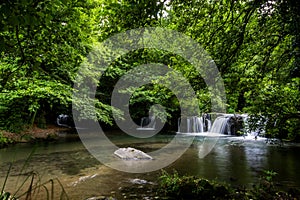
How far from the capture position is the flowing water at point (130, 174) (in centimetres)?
522

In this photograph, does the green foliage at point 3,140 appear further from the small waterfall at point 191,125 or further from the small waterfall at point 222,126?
the small waterfall at point 222,126

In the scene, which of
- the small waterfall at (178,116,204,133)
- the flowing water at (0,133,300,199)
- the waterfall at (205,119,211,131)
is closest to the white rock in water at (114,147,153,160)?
the flowing water at (0,133,300,199)

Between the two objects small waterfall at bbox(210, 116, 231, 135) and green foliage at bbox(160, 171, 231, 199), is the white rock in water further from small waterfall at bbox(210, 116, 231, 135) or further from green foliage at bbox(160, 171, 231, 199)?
small waterfall at bbox(210, 116, 231, 135)

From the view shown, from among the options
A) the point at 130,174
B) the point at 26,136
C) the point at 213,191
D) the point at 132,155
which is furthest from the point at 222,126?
the point at 213,191

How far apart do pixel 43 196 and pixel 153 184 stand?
7.26 ft

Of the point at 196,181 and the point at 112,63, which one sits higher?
the point at 112,63

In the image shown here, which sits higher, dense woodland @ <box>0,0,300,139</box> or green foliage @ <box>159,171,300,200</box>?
dense woodland @ <box>0,0,300,139</box>

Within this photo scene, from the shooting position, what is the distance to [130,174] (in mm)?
6172

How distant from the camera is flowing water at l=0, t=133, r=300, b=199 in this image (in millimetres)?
5223

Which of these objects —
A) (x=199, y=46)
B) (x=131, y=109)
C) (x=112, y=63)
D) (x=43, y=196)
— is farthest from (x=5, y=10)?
(x=131, y=109)

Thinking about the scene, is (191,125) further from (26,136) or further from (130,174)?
(130,174)

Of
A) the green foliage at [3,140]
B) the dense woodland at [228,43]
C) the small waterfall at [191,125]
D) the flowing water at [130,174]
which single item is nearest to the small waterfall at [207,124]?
the small waterfall at [191,125]

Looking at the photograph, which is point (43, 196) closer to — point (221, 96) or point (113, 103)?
point (221, 96)

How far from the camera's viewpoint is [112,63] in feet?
42.1
